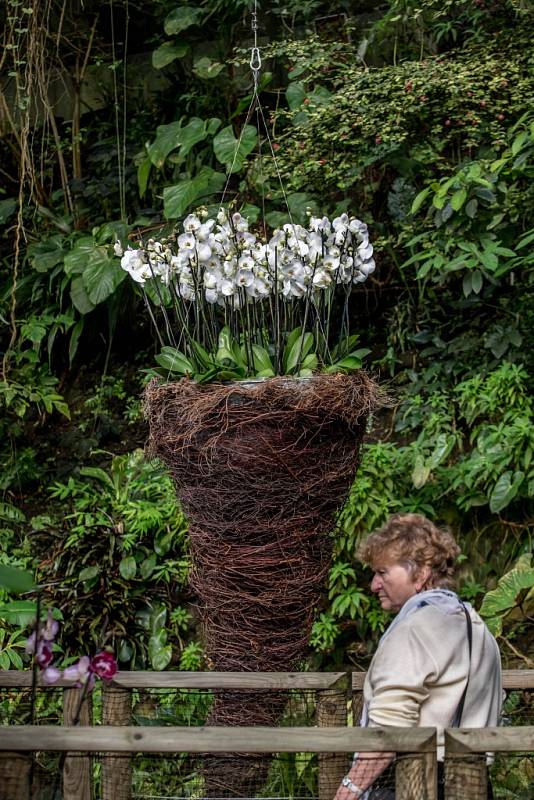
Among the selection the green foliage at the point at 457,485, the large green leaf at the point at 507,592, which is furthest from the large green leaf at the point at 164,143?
the large green leaf at the point at 507,592

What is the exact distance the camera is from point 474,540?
14.3 ft

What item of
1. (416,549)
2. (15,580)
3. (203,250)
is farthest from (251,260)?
(15,580)

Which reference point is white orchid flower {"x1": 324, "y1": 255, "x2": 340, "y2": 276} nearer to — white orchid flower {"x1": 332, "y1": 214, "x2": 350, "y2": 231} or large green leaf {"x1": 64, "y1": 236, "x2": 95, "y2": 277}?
white orchid flower {"x1": 332, "y1": 214, "x2": 350, "y2": 231}

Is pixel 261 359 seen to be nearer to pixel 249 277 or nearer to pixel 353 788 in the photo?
pixel 249 277

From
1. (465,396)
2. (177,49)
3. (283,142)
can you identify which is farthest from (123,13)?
(465,396)

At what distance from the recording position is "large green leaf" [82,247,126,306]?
5.07m

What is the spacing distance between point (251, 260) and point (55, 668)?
1.26 meters

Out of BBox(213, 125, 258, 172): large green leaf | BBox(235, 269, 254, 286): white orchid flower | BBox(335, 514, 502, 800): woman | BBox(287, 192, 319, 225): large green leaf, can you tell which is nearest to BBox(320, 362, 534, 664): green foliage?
BBox(287, 192, 319, 225): large green leaf

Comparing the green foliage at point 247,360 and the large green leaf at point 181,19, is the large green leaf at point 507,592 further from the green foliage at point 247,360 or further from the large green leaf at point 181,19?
the large green leaf at point 181,19

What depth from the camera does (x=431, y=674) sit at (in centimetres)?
190

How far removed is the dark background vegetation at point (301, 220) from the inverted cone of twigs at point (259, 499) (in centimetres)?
144

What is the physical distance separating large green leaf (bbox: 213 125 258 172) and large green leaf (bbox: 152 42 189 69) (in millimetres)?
1089

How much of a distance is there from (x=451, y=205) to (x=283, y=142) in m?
0.99

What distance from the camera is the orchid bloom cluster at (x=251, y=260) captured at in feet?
8.07
